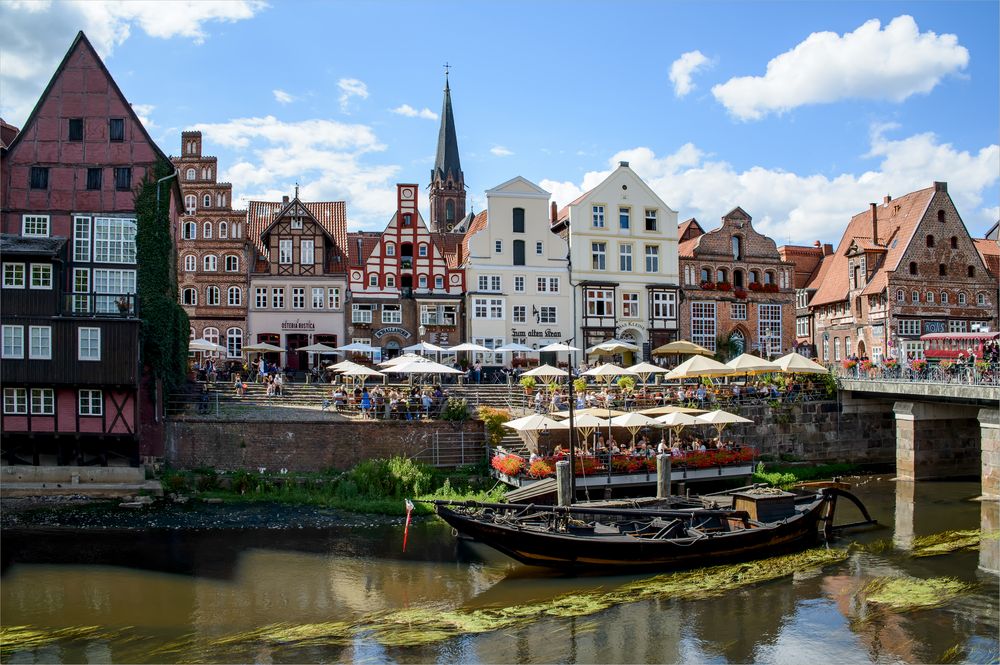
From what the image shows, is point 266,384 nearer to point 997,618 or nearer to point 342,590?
point 342,590

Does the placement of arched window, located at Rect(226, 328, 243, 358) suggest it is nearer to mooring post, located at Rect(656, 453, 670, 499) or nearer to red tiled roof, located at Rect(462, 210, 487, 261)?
red tiled roof, located at Rect(462, 210, 487, 261)

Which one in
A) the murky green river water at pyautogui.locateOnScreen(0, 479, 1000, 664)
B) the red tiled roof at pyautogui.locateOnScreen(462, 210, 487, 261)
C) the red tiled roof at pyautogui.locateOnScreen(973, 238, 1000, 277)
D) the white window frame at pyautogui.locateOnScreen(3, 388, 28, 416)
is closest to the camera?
the murky green river water at pyautogui.locateOnScreen(0, 479, 1000, 664)

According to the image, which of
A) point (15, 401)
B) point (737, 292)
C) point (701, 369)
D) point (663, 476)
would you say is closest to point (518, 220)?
point (737, 292)

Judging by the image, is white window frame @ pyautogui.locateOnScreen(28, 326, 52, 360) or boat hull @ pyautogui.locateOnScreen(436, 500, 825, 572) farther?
white window frame @ pyautogui.locateOnScreen(28, 326, 52, 360)

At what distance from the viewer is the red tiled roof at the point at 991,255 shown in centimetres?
5444

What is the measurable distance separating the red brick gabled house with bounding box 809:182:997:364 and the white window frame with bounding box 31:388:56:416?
41063 millimetres

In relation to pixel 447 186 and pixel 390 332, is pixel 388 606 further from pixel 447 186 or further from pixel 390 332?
pixel 447 186

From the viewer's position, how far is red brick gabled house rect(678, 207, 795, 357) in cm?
4816

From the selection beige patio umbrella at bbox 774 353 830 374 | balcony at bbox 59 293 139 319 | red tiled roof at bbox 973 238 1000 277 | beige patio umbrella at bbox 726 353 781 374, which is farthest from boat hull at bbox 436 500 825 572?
red tiled roof at bbox 973 238 1000 277

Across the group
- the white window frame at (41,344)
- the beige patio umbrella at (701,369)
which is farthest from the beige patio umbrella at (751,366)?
the white window frame at (41,344)

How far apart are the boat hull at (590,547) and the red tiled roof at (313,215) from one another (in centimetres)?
2859

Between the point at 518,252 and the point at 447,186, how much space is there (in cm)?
3549

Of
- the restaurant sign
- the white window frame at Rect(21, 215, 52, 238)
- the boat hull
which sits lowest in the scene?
the boat hull

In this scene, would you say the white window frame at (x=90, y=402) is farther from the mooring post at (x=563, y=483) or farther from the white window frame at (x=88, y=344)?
the mooring post at (x=563, y=483)
